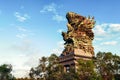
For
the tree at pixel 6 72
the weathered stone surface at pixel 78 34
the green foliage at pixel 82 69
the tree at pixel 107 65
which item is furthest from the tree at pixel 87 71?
the tree at pixel 6 72

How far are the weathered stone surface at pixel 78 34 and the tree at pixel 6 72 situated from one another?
44.8 ft

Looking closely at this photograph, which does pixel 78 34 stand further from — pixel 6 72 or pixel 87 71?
pixel 6 72

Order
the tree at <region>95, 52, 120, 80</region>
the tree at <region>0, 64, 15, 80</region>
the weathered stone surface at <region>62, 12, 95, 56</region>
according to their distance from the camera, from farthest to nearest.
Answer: the tree at <region>0, 64, 15, 80</region>
the weathered stone surface at <region>62, 12, 95, 56</region>
the tree at <region>95, 52, 120, 80</region>

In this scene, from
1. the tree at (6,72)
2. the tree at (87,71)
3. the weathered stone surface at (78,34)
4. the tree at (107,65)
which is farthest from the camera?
the tree at (6,72)

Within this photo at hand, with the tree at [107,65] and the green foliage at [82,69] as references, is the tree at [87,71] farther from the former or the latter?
the tree at [107,65]

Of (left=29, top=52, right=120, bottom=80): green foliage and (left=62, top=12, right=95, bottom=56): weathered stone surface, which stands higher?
(left=62, top=12, right=95, bottom=56): weathered stone surface

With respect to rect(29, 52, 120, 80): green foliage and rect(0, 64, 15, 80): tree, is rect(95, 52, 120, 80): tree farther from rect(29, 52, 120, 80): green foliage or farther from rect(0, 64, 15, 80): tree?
rect(0, 64, 15, 80): tree

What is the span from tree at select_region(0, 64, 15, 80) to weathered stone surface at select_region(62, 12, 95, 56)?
44.8 ft

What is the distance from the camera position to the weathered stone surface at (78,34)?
56.1 m

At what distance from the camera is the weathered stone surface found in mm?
56094

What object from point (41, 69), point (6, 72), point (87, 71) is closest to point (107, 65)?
point (87, 71)

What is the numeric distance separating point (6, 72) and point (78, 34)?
758 inches

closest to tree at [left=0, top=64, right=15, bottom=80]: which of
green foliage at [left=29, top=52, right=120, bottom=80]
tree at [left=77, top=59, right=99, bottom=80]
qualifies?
green foliage at [left=29, top=52, right=120, bottom=80]

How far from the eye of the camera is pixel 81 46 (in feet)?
184
